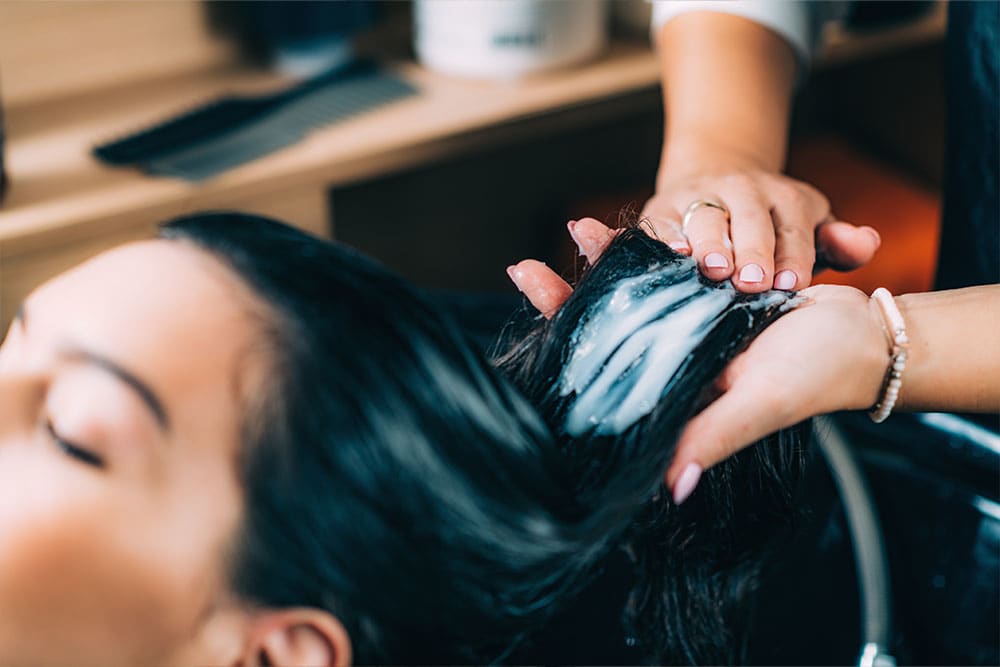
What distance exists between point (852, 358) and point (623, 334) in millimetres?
150

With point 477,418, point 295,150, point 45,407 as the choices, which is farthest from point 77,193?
→ point 477,418

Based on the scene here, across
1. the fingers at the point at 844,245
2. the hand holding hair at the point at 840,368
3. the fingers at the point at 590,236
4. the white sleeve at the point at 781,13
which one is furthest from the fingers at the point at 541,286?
the white sleeve at the point at 781,13

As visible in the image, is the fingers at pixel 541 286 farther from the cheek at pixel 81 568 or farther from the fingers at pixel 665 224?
the cheek at pixel 81 568

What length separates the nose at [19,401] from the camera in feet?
1.97

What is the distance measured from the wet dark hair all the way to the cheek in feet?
0.15

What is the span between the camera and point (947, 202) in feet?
3.28

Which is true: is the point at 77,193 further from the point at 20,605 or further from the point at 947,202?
the point at 947,202

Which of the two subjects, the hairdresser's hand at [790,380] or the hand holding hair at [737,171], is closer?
the hairdresser's hand at [790,380]

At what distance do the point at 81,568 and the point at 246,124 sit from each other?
744mm

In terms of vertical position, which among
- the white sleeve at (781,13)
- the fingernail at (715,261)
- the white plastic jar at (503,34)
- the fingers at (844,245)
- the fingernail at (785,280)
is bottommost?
the fingers at (844,245)

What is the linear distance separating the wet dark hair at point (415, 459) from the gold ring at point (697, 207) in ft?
0.30

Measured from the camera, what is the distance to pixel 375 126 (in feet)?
4.12

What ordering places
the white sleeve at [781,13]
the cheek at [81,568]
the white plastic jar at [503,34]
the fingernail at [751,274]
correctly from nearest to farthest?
the cheek at [81,568]
the fingernail at [751,274]
the white sleeve at [781,13]
the white plastic jar at [503,34]

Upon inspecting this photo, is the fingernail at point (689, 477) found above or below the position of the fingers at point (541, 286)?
below
